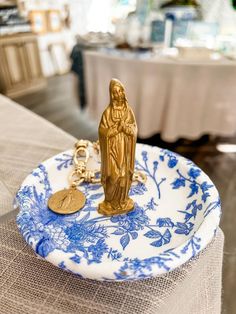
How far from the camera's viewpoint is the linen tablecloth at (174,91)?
55.0 inches

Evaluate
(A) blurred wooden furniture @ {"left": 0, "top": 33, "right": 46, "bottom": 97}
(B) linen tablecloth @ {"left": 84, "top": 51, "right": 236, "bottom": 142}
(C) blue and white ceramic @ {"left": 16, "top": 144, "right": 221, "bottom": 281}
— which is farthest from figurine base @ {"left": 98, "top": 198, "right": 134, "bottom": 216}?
(A) blurred wooden furniture @ {"left": 0, "top": 33, "right": 46, "bottom": 97}

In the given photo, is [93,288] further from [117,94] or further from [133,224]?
[117,94]

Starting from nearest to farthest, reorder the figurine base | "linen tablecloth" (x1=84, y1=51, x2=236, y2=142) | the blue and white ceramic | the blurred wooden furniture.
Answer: the blue and white ceramic
the figurine base
"linen tablecloth" (x1=84, y1=51, x2=236, y2=142)
the blurred wooden furniture

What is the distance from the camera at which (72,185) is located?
0.46m

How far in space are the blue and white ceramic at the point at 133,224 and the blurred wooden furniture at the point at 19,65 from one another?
2509 millimetres

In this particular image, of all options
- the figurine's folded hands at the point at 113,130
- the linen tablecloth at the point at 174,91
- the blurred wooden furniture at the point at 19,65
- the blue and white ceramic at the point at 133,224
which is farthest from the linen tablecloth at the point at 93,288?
the blurred wooden furniture at the point at 19,65

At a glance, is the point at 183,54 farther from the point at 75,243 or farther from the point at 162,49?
the point at 75,243

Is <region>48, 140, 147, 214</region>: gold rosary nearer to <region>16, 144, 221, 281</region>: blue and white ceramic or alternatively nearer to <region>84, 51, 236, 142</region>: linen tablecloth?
<region>16, 144, 221, 281</region>: blue and white ceramic

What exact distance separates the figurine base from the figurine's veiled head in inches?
5.9

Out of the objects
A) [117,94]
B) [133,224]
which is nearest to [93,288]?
[133,224]

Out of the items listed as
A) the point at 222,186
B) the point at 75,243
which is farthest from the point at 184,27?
the point at 75,243

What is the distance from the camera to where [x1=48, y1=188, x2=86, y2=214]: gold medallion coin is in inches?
16.0

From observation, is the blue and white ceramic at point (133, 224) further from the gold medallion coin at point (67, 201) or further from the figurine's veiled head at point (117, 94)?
the figurine's veiled head at point (117, 94)

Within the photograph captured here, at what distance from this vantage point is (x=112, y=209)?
41cm
